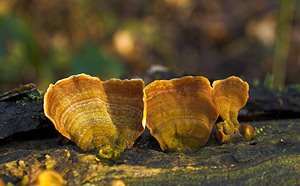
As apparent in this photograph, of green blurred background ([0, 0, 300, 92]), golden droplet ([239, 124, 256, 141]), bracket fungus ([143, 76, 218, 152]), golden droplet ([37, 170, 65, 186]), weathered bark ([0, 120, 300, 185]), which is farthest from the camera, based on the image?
green blurred background ([0, 0, 300, 92])

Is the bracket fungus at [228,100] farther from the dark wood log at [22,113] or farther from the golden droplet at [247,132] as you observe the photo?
the dark wood log at [22,113]

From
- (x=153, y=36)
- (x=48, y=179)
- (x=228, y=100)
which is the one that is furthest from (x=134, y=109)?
(x=153, y=36)

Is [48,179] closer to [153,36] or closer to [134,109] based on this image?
[134,109]

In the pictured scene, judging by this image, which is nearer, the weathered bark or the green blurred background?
the weathered bark

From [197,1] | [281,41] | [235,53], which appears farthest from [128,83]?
[197,1]

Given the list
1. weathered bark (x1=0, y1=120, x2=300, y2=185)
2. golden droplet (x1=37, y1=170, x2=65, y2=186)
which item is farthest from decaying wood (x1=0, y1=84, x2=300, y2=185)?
golden droplet (x1=37, y1=170, x2=65, y2=186)

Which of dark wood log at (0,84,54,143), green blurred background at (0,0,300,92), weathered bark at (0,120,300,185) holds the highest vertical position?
dark wood log at (0,84,54,143)

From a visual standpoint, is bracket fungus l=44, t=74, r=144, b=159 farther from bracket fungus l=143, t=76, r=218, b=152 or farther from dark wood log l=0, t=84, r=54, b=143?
dark wood log l=0, t=84, r=54, b=143
